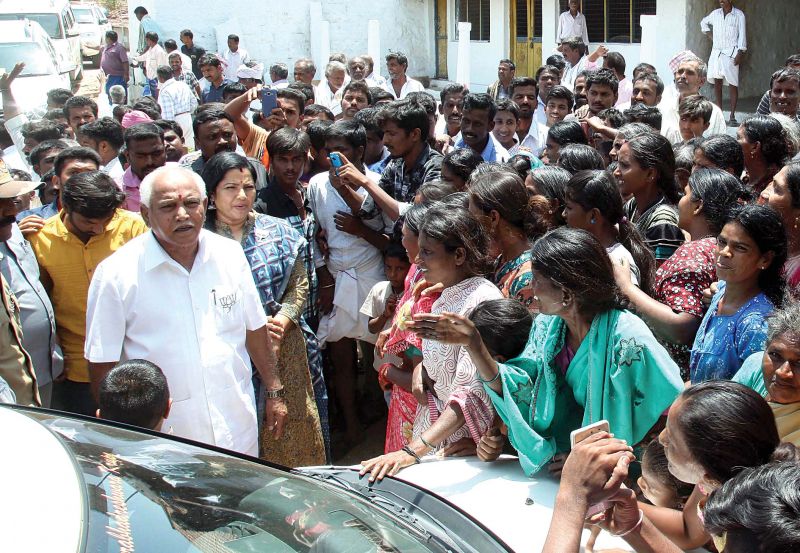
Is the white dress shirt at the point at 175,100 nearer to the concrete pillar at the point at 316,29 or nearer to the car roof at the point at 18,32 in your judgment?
the car roof at the point at 18,32

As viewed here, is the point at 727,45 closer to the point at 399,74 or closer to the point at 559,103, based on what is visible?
the point at 399,74

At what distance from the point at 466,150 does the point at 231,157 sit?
1.35m

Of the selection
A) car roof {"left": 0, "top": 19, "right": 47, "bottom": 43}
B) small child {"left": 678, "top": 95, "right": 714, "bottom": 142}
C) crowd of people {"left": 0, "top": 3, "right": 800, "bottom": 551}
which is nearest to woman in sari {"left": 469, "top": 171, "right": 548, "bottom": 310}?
crowd of people {"left": 0, "top": 3, "right": 800, "bottom": 551}

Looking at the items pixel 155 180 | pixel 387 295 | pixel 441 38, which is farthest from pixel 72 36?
pixel 155 180

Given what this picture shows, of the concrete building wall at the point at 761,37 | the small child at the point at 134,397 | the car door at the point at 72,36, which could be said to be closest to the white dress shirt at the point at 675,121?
the small child at the point at 134,397

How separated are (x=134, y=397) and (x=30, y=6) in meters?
19.9

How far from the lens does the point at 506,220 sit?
146 inches

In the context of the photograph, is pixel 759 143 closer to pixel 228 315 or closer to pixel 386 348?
pixel 386 348

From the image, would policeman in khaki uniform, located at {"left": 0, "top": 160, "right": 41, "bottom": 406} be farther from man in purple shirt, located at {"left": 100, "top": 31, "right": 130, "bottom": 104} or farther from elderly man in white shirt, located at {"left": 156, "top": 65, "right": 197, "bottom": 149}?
man in purple shirt, located at {"left": 100, "top": 31, "right": 130, "bottom": 104}

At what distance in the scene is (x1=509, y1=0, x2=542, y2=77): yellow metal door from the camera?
16531mm

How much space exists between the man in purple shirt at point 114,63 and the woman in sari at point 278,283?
15.9 m

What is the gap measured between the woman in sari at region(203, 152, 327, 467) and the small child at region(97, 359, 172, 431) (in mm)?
1063

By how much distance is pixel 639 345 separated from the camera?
103 inches

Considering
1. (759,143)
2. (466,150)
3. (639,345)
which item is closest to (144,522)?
(639,345)
